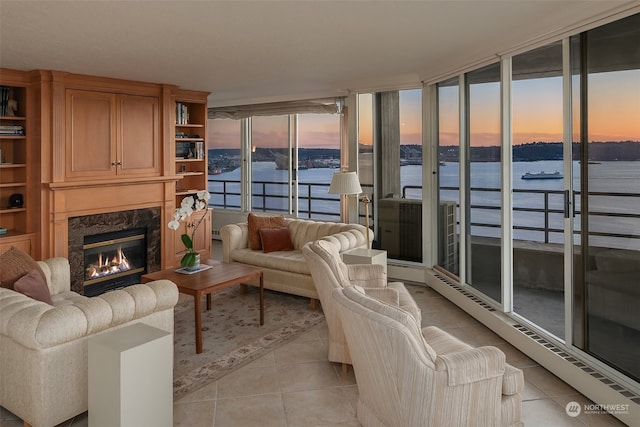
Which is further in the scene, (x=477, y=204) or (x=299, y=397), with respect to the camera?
(x=477, y=204)

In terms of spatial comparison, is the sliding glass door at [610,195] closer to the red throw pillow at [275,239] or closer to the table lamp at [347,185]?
→ the table lamp at [347,185]

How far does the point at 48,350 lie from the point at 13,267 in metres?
1.07

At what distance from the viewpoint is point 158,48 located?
13.4 ft

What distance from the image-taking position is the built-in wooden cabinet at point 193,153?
6.91m

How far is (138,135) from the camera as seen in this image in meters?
6.00

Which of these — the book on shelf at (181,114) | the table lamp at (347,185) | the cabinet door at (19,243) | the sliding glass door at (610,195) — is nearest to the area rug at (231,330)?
the table lamp at (347,185)

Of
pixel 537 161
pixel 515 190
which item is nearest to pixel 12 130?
pixel 515 190

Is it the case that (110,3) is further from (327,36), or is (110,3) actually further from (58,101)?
(58,101)

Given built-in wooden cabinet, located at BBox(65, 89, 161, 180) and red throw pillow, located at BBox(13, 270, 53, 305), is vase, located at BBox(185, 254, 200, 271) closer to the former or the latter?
red throw pillow, located at BBox(13, 270, 53, 305)

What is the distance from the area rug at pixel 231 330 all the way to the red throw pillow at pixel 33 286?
42.4 inches

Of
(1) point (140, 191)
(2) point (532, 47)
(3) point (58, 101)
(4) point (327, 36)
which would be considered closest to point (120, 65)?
(3) point (58, 101)

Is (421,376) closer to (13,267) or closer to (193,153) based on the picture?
(13,267)

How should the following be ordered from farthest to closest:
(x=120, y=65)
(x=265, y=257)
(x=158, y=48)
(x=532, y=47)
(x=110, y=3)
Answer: (x=265, y=257) → (x=120, y=65) → (x=158, y=48) → (x=532, y=47) → (x=110, y=3)

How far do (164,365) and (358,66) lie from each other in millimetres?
3737
